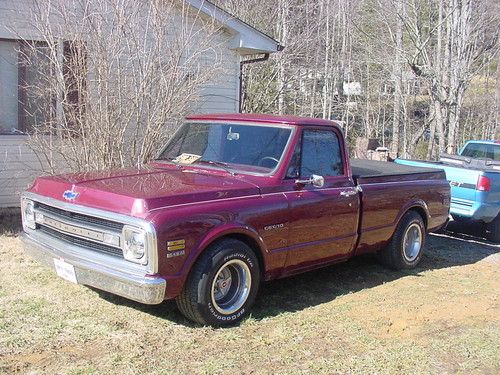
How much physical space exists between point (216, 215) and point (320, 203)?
136cm

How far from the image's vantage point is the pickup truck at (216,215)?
427 cm

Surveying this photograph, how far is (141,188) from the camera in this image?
15.2 feet

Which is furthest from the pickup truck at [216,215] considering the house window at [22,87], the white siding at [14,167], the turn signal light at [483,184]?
the white siding at [14,167]

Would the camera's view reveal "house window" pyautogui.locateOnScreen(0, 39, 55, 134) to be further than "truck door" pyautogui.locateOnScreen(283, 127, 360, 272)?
Yes

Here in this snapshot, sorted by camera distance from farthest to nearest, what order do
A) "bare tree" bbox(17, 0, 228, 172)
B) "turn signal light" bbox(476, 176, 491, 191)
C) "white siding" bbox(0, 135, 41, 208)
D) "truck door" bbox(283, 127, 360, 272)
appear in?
"white siding" bbox(0, 135, 41, 208)
"turn signal light" bbox(476, 176, 491, 191)
"bare tree" bbox(17, 0, 228, 172)
"truck door" bbox(283, 127, 360, 272)

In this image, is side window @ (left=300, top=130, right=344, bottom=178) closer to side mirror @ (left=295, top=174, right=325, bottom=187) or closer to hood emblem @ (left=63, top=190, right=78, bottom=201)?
side mirror @ (left=295, top=174, right=325, bottom=187)

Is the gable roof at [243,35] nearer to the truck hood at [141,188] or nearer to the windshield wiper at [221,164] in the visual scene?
the windshield wiper at [221,164]

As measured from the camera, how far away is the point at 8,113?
29.9 feet

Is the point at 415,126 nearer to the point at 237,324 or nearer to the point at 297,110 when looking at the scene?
the point at 297,110

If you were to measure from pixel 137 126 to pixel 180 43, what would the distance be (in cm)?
140

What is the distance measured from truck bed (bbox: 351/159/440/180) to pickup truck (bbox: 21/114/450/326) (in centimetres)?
6

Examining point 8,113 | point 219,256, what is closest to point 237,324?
point 219,256

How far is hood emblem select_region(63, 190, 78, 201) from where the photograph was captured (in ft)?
15.2

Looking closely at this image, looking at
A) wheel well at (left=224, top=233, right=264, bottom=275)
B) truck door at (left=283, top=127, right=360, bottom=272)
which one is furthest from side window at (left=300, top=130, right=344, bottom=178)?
wheel well at (left=224, top=233, right=264, bottom=275)
